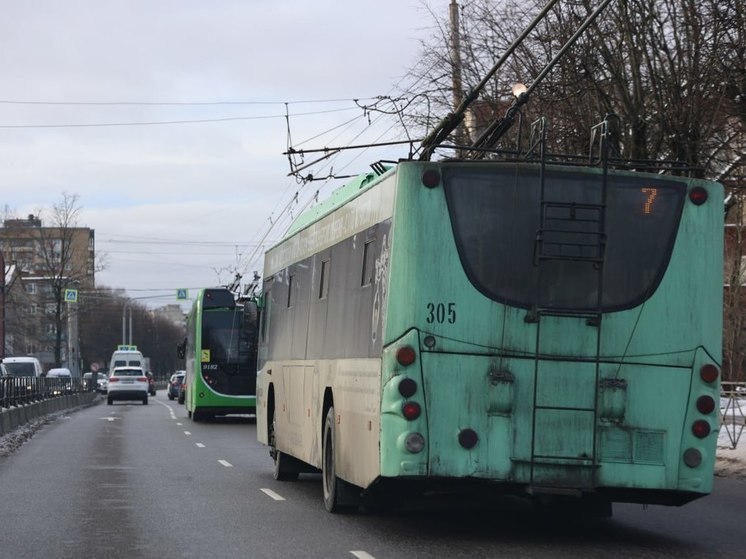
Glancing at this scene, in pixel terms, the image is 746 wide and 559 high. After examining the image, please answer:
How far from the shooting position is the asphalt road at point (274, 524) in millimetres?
10922

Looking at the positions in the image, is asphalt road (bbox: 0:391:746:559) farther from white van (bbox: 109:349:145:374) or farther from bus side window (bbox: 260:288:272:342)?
white van (bbox: 109:349:145:374)

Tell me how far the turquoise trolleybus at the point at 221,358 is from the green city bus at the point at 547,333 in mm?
25360

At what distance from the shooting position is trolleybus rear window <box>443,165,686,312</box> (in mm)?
10953

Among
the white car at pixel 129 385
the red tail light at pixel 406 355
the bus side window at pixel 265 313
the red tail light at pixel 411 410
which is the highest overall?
Answer: the bus side window at pixel 265 313

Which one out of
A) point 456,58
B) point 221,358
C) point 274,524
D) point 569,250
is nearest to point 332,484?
point 274,524

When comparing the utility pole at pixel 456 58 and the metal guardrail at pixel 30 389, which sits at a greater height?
the utility pole at pixel 456 58

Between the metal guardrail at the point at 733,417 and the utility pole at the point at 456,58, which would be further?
the utility pole at the point at 456,58

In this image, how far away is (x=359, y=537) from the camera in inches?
461

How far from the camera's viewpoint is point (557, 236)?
36.0ft

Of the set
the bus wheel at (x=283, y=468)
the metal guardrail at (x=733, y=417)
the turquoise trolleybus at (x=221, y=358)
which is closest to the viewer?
the bus wheel at (x=283, y=468)

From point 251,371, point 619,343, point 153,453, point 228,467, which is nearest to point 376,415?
point 619,343

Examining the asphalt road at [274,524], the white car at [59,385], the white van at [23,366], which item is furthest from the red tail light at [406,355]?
the white van at [23,366]

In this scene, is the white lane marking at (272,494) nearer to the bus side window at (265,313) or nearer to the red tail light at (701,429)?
the bus side window at (265,313)

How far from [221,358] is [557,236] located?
26.3 meters
